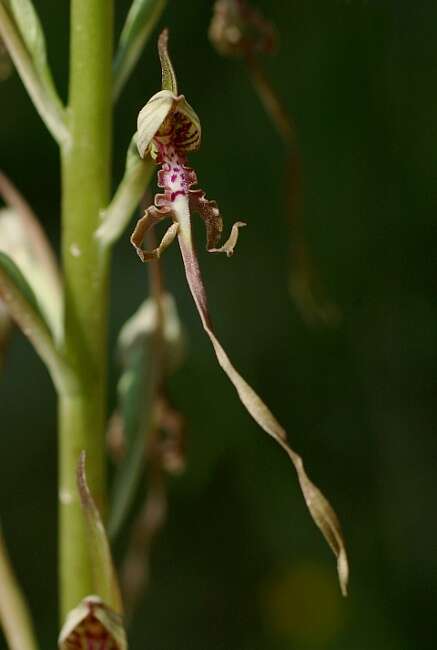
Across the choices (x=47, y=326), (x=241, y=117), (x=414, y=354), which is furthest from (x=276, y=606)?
(x=47, y=326)

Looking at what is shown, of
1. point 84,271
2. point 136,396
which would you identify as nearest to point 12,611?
point 136,396

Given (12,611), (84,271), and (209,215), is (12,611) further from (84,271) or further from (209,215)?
(209,215)

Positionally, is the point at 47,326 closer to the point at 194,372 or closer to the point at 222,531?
the point at 194,372

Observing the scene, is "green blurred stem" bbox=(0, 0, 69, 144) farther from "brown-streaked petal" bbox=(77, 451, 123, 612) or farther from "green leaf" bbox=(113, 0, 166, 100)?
"brown-streaked petal" bbox=(77, 451, 123, 612)

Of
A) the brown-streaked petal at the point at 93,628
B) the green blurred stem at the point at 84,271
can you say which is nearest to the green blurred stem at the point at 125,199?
the green blurred stem at the point at 84,271

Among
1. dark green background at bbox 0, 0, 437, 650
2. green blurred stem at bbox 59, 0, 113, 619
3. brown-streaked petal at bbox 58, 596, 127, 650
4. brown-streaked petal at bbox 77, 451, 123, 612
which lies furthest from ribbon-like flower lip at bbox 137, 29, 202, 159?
dark green background at bbox 0, 0, 437, 650

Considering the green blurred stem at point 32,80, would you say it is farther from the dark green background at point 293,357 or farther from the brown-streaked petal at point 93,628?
the dark green background at point 293,357

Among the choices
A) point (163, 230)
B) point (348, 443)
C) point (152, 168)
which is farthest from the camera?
point (348, 443)
